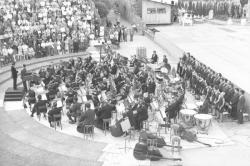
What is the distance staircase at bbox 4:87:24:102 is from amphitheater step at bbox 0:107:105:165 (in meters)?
2.78

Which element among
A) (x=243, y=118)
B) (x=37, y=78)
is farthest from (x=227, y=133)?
(x=37, y=78)

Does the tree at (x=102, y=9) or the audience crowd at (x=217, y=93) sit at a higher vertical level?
the tree at (x=102, y=9)

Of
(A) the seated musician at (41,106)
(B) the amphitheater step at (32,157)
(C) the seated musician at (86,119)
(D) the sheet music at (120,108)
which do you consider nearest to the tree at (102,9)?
(D) the sheet music at (120,108)

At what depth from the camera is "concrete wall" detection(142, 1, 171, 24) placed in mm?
49844

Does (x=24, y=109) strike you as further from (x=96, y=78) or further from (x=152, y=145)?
(x=152, y=145)

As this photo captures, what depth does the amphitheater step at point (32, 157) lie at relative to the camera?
1429 centimetres

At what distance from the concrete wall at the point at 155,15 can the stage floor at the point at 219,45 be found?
1.79m

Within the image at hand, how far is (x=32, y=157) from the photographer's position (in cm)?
1481

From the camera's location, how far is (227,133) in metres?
17.8

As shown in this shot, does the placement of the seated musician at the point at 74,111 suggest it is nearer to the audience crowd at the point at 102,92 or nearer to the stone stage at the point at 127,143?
the audience crowd at the point at 102,92

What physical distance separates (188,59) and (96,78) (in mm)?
7676

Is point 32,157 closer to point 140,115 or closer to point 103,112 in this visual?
point 103,112

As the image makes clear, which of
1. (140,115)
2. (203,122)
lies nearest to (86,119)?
(140,115)

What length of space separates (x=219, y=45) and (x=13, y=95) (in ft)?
69.3
